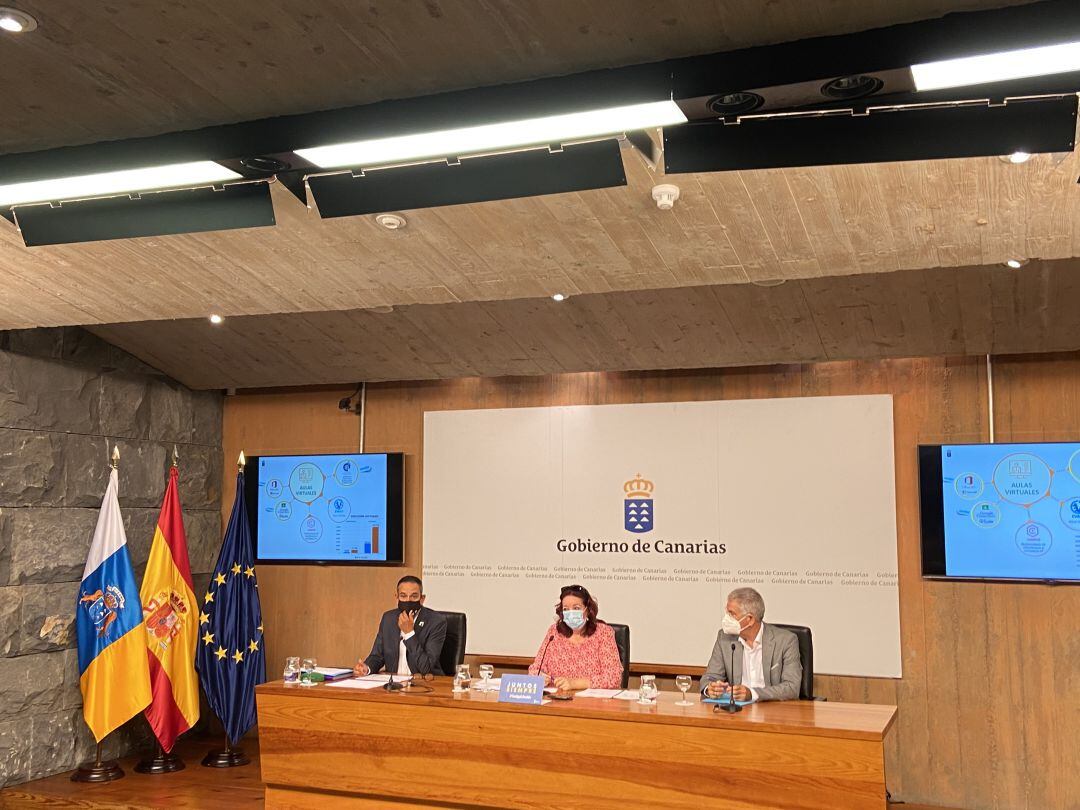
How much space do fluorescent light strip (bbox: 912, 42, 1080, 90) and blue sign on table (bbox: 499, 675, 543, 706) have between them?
106 inches

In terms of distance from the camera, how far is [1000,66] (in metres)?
2.12

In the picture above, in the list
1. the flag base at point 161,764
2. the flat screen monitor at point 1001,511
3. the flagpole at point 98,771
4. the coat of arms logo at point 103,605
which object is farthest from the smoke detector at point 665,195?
the flag base at point 161,764

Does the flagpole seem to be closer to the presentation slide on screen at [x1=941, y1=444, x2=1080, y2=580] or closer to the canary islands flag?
the canary islands flag

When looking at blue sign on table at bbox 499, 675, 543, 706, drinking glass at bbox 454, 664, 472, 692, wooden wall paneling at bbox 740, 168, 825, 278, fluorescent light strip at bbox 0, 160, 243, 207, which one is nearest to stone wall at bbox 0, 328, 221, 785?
drinking glass at bbox 454, 664, 472, 692

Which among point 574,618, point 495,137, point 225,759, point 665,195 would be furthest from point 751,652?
point 225,759

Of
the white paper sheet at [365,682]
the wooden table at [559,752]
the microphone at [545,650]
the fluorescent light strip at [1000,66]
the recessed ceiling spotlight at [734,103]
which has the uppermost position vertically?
the recessed ceiling spotlight at [734,103]

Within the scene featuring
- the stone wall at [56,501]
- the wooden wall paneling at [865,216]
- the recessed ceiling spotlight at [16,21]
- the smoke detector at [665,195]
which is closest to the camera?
the recessed ceiling spotlight at [16,21]

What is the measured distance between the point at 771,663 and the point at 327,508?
3.10 m

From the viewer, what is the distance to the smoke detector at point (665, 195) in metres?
2.95

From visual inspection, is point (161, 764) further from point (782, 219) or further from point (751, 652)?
point (782, 219)

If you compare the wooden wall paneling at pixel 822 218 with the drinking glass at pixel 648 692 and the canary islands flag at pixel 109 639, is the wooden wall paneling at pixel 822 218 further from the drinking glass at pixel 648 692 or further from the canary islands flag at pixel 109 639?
the canary islands flag at pixel 109 639

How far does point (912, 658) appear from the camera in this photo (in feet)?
17.1

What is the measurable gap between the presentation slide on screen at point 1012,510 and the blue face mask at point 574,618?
1.89 m

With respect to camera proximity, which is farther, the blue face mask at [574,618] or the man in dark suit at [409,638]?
the man in dark suit at [409,638]
